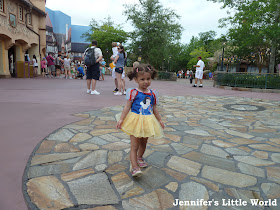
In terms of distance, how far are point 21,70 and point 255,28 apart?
18412 mm

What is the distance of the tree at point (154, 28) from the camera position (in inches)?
1120

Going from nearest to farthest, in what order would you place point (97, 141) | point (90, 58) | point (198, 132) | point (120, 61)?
point (97, 141), point (198, 132), point (90, 58), point (120, 61)

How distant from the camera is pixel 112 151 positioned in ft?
10.1

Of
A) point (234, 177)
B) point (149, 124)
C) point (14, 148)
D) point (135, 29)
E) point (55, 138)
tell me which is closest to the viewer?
point (149, 124)

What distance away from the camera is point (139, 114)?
2.38 m

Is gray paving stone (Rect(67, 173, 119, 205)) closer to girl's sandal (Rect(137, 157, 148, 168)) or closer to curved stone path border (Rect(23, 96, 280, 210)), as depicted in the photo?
curved stone path border (Rect(23, 96, 280, 210))

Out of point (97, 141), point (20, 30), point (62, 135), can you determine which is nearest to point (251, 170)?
point (97, 141)

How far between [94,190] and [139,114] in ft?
2.86

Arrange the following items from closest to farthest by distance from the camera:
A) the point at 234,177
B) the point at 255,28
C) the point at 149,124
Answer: the point at 149,124, the point at 234,177, the point at 255,28

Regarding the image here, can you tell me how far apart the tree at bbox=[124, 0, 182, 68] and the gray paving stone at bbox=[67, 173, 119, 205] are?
89.3ft

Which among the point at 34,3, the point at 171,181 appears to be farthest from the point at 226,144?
the point at 34,3

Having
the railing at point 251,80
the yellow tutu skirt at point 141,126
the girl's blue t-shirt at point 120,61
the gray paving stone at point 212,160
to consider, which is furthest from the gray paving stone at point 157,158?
the railing at point 251,80

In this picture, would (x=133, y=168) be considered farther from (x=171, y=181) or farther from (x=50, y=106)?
(x=50, y=106)

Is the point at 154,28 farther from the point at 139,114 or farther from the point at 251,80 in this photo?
the point at 139,114
